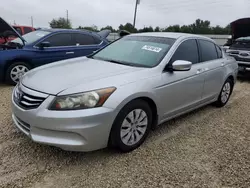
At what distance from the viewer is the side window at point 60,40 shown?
21.6 feet

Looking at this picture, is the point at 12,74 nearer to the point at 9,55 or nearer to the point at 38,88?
the point at 9,55

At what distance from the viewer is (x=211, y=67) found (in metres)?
4.35

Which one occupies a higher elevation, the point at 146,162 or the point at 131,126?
the point at 131,126

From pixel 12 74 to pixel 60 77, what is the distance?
11.4 feet

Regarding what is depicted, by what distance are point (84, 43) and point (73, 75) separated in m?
4.24

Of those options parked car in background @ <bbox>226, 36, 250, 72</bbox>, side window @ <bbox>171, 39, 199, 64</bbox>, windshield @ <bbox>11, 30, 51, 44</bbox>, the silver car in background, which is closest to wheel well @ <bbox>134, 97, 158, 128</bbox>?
the silver car in background

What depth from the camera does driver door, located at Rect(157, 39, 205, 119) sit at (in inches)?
133

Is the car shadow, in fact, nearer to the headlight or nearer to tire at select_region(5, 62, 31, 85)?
tire at select_region(5, 62, 31, 85)

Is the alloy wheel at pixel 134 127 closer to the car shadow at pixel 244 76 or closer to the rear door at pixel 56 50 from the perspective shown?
the rear door at pixel 56 50

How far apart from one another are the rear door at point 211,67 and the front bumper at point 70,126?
2.21 meters

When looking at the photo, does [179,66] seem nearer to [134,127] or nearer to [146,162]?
[134,127]

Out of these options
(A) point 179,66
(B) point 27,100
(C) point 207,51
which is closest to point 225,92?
(C) point 207,51

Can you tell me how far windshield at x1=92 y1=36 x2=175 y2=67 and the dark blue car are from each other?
2.60m

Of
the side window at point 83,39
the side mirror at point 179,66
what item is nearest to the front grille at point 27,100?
the side mirror at point 179,66
